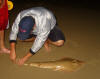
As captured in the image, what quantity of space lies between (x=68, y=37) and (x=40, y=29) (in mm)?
983

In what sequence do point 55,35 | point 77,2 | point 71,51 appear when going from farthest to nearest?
point 77,2
point 71,51
point 55,35

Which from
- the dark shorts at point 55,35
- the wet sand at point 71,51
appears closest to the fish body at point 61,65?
the wet sand at point 71,51

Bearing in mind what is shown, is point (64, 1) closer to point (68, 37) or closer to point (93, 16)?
point (93, 16)

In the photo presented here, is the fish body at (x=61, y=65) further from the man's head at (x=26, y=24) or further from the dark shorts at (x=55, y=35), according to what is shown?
the man's head at (x=26, y=24)

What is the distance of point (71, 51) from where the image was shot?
2.33 m

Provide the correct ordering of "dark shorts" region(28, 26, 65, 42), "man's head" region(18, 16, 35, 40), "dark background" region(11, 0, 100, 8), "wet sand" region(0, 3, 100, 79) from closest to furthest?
"man's head" region(18, 16, 35, 40), "wet sand" region(0, 3, 100, 79), "dark shorts" region(28, 26, 65, 42), "dark background" region(11, 0, 100, 8)

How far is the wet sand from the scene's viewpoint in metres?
1.89

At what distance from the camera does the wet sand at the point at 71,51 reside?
189cm

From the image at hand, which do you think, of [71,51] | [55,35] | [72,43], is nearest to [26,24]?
[55,35]

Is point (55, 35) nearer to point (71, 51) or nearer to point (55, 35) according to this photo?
point (55, 35)

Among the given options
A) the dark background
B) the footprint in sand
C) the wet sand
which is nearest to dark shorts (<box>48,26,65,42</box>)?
the wet sand

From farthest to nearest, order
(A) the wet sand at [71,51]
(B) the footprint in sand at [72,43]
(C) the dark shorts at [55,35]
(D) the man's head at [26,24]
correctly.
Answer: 1. (B) the footprint in sand at [72,43]
2. (C) the dark shorts at [55,35]
3. (A) the wet sand at [71,51]
4. (D) the man's head at [26,24]

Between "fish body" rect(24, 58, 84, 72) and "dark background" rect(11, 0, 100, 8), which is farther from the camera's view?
"dark background" rect(11, 0, 100, 8)

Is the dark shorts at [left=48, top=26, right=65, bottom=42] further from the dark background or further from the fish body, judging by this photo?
the dark background
